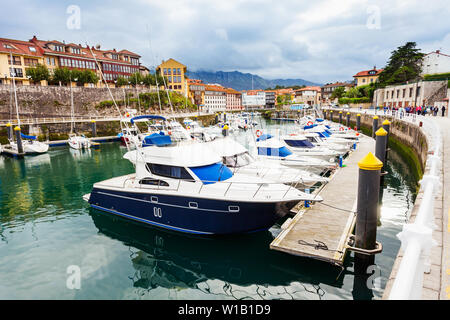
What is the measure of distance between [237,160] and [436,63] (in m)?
54.4

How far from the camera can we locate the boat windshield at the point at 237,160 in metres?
12.2

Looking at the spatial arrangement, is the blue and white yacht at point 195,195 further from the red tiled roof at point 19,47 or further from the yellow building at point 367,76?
the yellow building at point 367,76

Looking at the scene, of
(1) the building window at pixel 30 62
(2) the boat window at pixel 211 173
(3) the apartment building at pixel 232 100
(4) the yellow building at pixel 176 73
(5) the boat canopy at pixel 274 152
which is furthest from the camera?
(3) the apartment building at pixel 232 100

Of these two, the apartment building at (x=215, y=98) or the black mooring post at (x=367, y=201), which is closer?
the black mooring post at (x=367, y=201)

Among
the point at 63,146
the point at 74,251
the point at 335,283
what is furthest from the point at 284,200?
the point at 63,146

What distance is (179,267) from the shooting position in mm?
8234

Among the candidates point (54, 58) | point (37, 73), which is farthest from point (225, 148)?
point (54, 58)

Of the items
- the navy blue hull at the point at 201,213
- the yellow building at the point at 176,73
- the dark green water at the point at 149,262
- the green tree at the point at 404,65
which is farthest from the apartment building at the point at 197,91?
the navy blue hull at the point at 201,213

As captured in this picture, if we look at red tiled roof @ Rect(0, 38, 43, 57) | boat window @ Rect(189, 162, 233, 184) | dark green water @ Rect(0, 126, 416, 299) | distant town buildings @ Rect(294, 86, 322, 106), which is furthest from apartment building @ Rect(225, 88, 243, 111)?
boat window @ Rect(189, 162, 233, 184)

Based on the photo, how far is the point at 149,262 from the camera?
8.57 meters

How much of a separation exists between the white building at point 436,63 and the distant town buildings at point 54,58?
57433 mm

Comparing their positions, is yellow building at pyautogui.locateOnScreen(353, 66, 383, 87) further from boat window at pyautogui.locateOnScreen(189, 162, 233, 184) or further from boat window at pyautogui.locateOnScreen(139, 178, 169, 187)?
boat window at pyautogui.locateOnScreen(139, 178, 169, 187)

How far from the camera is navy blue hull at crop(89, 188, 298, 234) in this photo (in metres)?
8.43

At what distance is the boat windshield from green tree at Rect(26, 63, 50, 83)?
5256 cm
